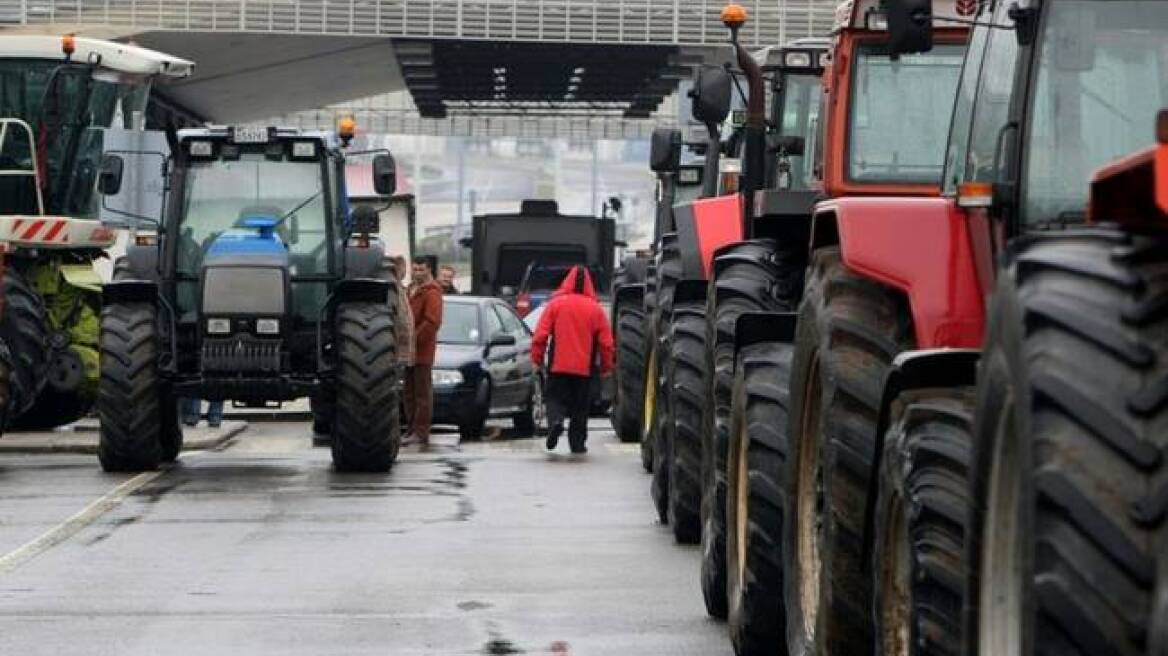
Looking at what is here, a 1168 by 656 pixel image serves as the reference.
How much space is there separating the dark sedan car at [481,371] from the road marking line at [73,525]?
7.44 metres

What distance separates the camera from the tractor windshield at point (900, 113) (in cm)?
1288

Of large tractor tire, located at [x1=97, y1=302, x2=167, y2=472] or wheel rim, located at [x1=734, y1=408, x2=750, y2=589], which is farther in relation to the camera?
large tractor tire, located at [x1=97, y1=302, x2=167, y2=472]

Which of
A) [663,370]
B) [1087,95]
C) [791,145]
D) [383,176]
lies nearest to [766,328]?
[1087,95]

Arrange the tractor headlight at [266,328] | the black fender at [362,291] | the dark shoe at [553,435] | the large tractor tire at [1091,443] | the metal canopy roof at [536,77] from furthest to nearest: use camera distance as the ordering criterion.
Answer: the metal canopy roof at [536,77] → the dark shoe at [553,435] → the black fender at [362,291] → the tractor headlight at [266,328] → the large tractor tire at [1091,443]

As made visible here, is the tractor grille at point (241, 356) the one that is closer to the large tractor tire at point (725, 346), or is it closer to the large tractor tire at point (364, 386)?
the large tractor tire at point (364, 386)

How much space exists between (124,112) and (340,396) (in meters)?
7.77

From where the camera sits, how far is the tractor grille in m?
21.1

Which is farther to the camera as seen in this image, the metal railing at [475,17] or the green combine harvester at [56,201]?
the metal railing at [475,17]

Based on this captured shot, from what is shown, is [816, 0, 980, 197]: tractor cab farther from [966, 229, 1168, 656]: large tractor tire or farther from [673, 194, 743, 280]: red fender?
[966, 229, 1168, 656]: large tractor tire

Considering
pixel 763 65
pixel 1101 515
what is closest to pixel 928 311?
pixel 1101 515

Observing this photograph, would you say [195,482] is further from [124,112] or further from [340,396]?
[124,112]

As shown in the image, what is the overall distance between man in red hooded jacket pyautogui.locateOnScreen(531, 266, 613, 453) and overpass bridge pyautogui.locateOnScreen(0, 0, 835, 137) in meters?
15.5

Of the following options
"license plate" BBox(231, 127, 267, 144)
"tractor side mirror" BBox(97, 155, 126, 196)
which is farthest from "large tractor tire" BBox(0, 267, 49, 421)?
"license plate" BBox(231, 127, 267, 144)

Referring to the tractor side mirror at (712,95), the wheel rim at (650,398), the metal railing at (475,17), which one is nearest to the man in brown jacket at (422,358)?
the wheel rim at (650,398)
